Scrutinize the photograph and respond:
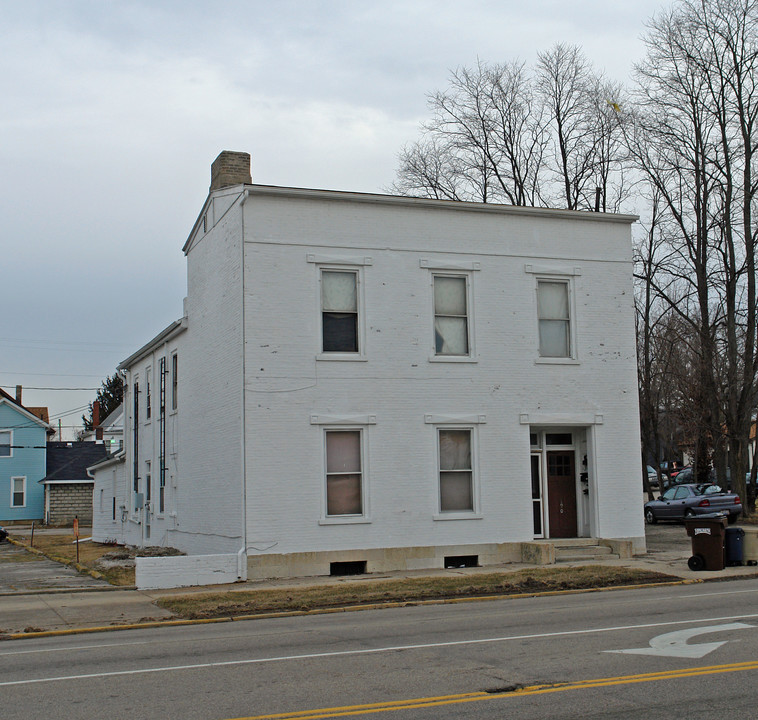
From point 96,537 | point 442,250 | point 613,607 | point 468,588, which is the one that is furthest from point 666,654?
point 96,537

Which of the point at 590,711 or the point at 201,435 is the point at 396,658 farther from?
the point at 201,435

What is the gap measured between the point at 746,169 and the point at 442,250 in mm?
18984

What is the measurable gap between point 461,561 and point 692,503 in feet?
57.5

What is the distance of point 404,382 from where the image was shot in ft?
69.4

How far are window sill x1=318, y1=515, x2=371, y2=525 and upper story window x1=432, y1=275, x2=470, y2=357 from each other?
169 inches

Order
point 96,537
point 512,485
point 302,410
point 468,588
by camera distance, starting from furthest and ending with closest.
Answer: point 96,537, point 512,485, point 302,410, point 468,588

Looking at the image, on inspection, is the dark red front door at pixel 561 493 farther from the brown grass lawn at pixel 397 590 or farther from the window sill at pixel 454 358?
the window sill at pixel 454 358

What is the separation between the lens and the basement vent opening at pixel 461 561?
832 inches

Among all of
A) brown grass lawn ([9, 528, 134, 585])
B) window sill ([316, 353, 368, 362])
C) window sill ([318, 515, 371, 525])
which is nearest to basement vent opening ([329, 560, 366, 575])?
window sill ([318, 515, 371, 525])

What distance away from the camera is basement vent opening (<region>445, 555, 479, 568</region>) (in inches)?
832

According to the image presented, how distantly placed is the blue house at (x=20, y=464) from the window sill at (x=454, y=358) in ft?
145

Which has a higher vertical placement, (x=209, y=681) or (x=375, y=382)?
(x=375, y=382)

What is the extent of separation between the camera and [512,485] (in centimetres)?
2172

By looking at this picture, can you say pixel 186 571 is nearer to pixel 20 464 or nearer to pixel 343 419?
pixel 343 419
